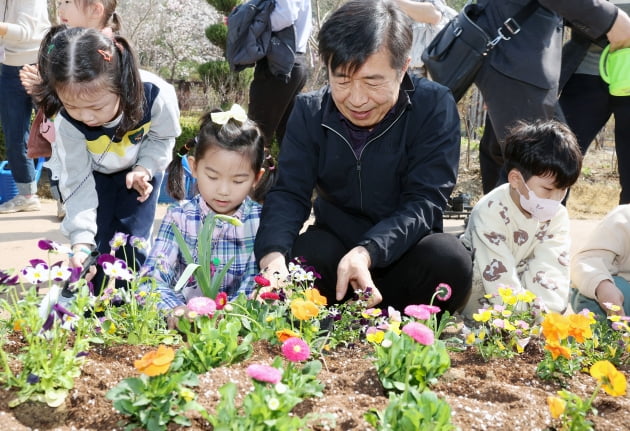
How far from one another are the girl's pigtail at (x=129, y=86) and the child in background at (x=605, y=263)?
6.50 ft

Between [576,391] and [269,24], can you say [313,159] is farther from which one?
[269,24]

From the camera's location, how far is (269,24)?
4367 millimetres

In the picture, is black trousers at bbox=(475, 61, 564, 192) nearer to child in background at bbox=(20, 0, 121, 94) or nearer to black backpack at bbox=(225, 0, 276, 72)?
black backpack at bbox=(225, 0, 276, 72)

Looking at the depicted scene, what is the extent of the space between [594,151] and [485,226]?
1032cm

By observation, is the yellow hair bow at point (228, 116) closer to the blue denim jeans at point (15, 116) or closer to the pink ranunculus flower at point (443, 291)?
the pink ranunculus flower at point (443, 291)

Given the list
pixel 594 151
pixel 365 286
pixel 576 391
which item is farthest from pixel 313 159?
pixel 594 151

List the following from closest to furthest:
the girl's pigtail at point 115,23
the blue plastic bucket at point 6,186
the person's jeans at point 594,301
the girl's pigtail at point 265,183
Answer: the person's jeans at point 594,301 → the girl's pigtail at point 265,183 → the girl's pigtail at point 115,23 → the blue plastic bucket at point 6,186

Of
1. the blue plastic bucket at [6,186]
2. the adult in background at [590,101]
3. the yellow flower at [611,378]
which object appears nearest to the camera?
the yellow flower at [611,378]

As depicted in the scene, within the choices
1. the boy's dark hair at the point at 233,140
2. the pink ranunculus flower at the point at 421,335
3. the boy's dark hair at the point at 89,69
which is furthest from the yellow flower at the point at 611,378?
the boy's dark hair at the point at 89,69

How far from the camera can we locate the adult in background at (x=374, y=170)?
7.58 ft

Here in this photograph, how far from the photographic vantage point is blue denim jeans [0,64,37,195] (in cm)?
517

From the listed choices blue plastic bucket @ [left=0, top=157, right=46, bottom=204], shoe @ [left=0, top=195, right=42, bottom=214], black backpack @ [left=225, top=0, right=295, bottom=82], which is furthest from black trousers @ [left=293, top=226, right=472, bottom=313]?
blue plastic bucket @ [left=0, top=157, right=46, bottom=204]

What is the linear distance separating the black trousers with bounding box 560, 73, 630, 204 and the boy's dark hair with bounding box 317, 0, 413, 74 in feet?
5.24

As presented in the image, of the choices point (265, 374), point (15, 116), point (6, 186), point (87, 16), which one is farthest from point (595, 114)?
point (6, 186)
